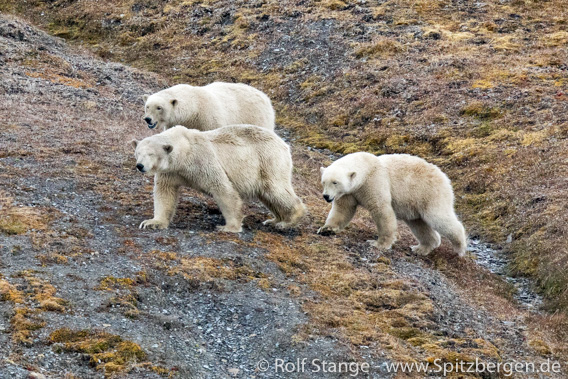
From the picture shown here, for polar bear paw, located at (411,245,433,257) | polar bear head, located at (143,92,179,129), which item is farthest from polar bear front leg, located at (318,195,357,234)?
polar bear head, located at (143,92,179,129)

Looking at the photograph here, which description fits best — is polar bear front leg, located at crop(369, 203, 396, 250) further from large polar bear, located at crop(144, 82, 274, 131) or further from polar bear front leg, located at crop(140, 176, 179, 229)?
large polar bear, located at crop(144, 82, 274, 131)

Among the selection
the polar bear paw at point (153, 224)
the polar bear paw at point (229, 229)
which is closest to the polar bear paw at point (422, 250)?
the polar bear paw at point (229, 229)

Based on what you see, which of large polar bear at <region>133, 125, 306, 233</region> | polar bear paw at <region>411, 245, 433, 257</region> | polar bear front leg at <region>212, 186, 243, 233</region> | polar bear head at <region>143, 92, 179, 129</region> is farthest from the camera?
polar bear head at <region>143, 92, 179, 129</region>

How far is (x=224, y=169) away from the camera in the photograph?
11.9 meters

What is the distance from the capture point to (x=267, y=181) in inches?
484

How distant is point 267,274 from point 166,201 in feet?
7.32

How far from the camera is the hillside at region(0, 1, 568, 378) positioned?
27.4 feet

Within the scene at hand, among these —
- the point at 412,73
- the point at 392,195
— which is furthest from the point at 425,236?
the point at 412,73

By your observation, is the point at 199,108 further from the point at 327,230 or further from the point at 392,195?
the point at 392,195

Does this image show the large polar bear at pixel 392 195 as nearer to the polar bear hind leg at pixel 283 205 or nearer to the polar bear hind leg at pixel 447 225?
the polar bear hind leg at pixel 447 225

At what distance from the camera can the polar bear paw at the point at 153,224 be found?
11.4 metres

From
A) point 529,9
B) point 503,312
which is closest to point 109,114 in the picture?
point 503,312

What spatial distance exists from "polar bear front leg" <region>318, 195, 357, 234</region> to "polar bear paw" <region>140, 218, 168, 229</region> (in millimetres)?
3143

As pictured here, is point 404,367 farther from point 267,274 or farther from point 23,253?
point 23,253
